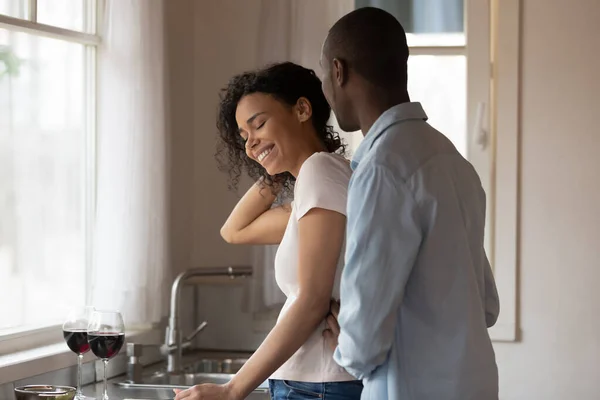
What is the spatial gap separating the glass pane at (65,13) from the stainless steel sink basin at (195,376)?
1194 millimetres

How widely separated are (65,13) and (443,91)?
147 centimetres

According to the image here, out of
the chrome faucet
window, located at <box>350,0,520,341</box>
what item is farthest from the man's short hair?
window, located at <box>350,0,520,341</box>

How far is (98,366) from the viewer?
2984 mm

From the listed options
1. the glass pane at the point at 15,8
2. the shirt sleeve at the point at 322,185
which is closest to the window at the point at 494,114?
the glass pane at the point at 15,8

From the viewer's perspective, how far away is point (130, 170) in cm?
323

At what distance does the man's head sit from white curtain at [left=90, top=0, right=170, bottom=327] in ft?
5.73

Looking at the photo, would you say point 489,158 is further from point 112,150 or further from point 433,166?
point 433,166

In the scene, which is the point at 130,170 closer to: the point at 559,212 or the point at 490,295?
the point at 559,212

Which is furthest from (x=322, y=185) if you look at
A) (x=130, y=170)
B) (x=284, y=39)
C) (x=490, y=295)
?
(x=284, y=39)

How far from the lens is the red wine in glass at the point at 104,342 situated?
7.83 ft

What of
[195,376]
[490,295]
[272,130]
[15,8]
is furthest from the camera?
[195,376]

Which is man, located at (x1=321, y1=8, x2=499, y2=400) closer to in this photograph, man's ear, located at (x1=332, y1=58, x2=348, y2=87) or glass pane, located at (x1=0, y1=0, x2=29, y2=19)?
man's ear, located at (x1=332, y1=58, x2=348, y2=87)

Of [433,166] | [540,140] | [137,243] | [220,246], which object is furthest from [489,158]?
[433,166]

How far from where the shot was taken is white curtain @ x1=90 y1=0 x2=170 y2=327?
3.17m
